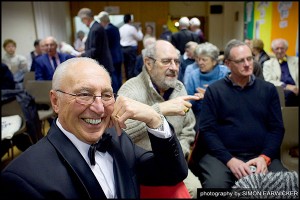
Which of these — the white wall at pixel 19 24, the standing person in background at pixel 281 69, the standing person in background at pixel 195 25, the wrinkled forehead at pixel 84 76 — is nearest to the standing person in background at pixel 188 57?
the standing person in background at pixel 195 25

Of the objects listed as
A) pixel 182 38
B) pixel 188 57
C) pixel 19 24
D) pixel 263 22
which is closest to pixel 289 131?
pixel 188 57

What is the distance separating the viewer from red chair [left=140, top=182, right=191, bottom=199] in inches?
40.9

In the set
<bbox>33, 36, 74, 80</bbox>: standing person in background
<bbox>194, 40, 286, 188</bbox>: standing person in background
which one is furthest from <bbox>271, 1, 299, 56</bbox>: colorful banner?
<bbox>33, 36, 74, 80</bbox>: standing person in background

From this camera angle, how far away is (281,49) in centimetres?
403

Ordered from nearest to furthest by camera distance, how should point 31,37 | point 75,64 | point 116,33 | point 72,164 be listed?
point 72,164 → point 75,64 → point 116,33 → point 31,37

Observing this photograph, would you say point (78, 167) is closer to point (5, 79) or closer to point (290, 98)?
point (5, 79)

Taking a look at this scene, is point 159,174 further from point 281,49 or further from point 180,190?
point 281,49

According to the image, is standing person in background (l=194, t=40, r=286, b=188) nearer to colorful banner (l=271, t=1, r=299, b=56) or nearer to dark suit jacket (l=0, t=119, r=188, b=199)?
dark suit jacket (l=0, t=119, r=188, b=199)

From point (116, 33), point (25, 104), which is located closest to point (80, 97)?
point (25, 104)

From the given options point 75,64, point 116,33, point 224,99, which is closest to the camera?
point 75,64

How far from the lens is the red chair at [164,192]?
40.9 inches

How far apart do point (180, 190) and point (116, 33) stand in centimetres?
429

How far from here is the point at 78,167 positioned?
38.8 inches

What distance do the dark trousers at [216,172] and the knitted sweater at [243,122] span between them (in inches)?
1.9
